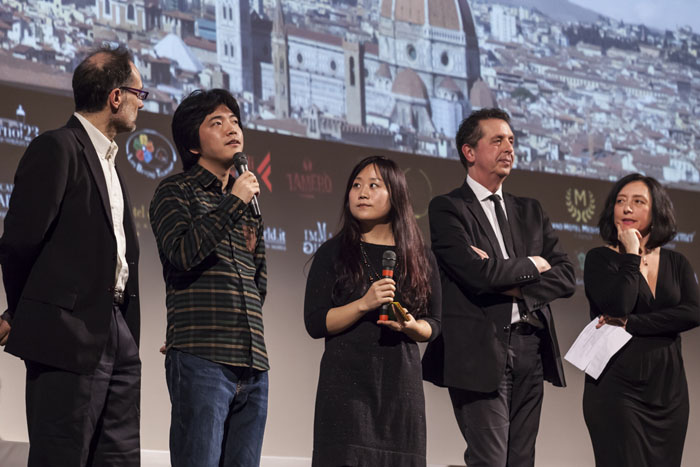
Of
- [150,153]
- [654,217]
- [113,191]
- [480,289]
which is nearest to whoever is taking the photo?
[113,191]

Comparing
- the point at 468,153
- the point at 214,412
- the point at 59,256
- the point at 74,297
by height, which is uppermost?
the point at 468,153

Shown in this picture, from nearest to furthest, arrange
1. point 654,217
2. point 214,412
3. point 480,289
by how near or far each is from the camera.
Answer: point 214,412
point 480,289
point 654,217

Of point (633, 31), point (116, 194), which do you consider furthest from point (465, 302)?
point (633, 31)

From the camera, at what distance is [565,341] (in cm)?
585

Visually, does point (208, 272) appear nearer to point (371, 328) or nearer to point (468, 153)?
point (371, 328)

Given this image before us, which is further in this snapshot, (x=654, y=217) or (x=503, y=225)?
(x=654, y=217)

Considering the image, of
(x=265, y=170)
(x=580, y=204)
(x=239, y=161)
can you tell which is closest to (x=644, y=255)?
(x=239, y=161)

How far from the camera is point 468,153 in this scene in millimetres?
3322

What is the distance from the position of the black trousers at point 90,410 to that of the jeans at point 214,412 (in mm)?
120

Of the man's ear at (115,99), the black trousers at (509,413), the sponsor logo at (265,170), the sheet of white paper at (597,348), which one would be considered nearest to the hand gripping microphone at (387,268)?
the black trousers at (509,413)

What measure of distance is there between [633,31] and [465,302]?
158 inches

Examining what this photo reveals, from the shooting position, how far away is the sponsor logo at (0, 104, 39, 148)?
4.08 meters

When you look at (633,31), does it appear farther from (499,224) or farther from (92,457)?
(92,457)

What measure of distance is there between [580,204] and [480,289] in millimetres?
3273
